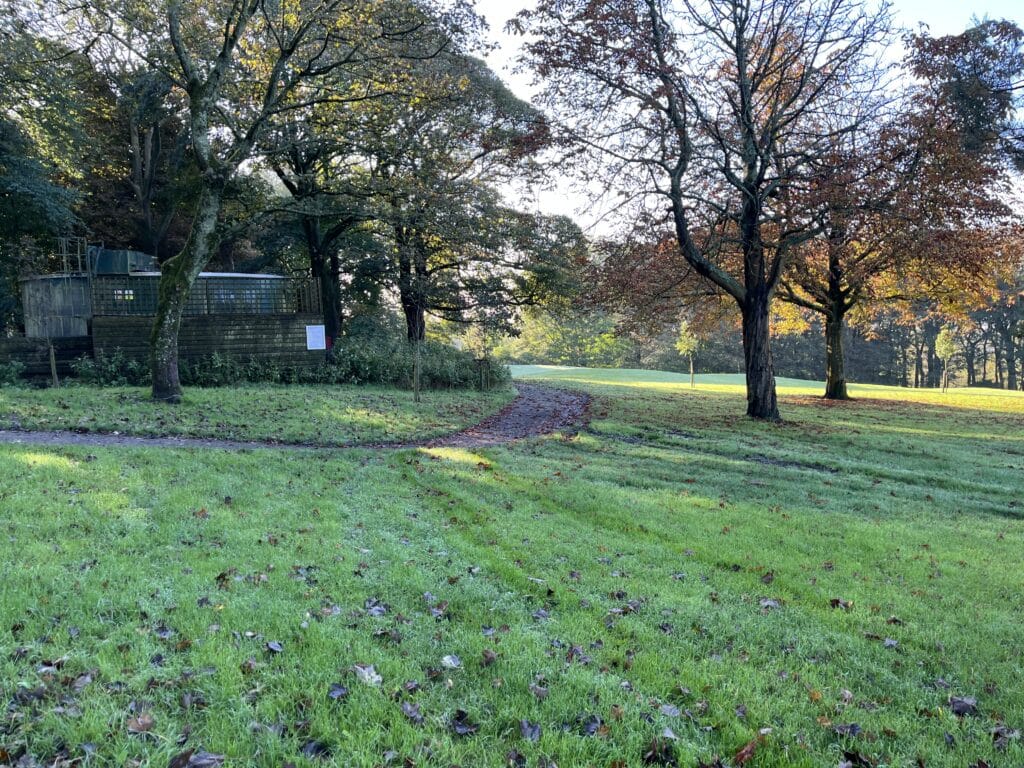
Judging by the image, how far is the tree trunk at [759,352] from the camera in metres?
15.7

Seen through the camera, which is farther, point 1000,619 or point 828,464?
point 828,464

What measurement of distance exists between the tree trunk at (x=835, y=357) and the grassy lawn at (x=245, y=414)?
1441cm

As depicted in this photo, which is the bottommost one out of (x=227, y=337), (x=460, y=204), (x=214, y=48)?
(x=227, y=337)

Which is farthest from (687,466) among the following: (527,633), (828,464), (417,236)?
(417,236)

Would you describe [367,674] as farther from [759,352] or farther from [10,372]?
[10,372]

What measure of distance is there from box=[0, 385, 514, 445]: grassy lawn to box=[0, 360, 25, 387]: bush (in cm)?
285

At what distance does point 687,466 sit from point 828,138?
969 cm

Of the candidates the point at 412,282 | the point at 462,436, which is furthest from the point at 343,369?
the point at 462,436

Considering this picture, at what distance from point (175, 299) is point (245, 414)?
308 centimetres

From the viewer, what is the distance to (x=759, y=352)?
15.8 meters

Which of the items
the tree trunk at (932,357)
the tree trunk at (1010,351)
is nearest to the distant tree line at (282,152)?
the tree trunk at (932,357)

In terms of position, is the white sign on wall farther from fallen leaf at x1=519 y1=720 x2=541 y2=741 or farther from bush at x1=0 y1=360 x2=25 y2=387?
fallen leaf at x1=519 y1=720 x2=541 y2=741

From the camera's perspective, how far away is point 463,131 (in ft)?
69.1

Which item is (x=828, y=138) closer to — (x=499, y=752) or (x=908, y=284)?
(x=908, y=284)
